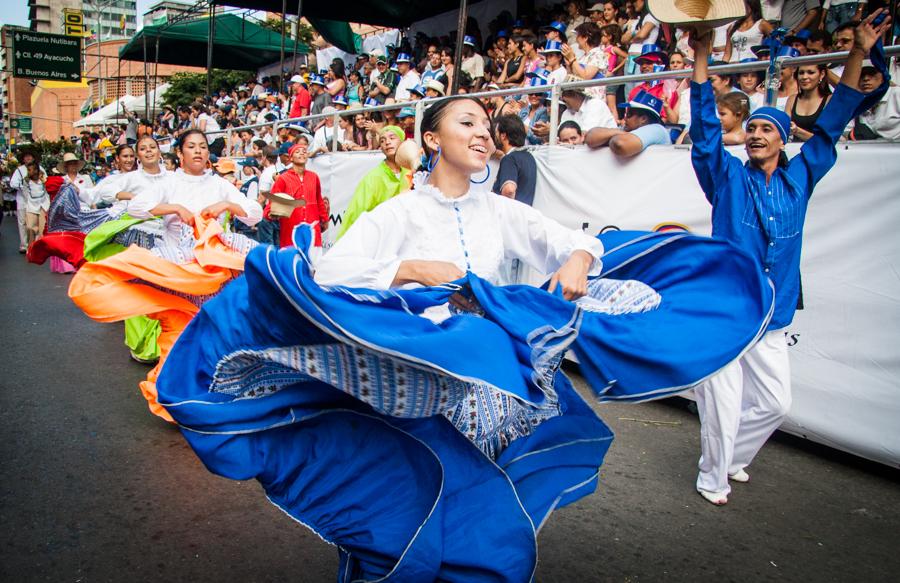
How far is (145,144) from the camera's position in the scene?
640 centimetres

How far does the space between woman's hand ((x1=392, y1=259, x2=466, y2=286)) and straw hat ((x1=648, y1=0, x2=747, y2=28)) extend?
1.58 metres

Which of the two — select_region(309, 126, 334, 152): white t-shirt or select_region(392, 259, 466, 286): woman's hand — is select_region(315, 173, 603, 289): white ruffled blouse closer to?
select_region(392, 259, 466, 286): woman's hand

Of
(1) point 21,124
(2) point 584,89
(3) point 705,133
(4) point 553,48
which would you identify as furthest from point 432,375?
(1) point 21,124

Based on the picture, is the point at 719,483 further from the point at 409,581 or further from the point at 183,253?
the point at 183,253

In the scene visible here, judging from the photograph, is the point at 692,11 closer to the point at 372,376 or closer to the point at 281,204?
the point at 372,376

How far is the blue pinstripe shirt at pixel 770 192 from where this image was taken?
3.67 meters

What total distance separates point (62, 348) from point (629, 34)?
22.1ft

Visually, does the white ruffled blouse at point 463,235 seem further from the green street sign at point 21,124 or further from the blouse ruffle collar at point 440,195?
the green street sign at point 21,124

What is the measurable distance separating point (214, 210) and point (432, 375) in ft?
12.2

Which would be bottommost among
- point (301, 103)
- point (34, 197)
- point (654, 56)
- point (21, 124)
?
point (21, 124)

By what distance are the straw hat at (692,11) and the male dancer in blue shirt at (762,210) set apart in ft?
1.41

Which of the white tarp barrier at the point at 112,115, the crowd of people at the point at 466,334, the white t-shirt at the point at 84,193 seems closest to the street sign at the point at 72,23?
the white tarp barrier at the point at 112,115

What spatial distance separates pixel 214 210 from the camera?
510cm

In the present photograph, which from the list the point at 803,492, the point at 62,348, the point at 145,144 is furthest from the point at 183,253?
the point at 803,492
